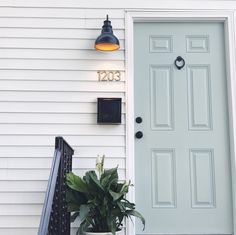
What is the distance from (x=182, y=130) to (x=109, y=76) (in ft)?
2.93

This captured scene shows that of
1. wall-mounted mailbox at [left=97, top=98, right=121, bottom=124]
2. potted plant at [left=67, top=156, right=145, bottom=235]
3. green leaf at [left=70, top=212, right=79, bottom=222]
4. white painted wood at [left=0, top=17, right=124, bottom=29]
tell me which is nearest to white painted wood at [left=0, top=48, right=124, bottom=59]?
white painted wood at [left=0, top=17, right=124, bottom=29]

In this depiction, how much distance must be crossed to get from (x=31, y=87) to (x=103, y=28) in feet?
2.96

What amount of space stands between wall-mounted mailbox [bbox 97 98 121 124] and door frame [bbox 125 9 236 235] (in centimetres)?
10

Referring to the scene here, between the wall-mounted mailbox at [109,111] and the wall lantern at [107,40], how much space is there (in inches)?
19.4

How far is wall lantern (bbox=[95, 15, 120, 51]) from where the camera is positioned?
3312 millimetres

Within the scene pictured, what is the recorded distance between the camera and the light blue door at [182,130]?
343cm

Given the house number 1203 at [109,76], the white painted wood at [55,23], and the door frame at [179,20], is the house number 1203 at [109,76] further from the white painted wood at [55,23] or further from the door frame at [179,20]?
the white painted wood at [55,23]

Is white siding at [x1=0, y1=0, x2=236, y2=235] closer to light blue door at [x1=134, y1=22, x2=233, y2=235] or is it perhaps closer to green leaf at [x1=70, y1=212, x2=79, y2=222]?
light blue door at [x1=134, y1=22, x2=233, y2=235]

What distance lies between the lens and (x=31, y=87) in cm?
349

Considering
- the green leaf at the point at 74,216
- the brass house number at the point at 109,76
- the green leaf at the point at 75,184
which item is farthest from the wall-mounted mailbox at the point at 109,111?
the green leaf at the point at 74,216

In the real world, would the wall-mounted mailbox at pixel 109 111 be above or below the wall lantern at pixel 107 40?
below

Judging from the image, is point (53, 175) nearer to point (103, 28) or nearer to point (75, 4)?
point (103, 28)

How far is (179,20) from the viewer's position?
366cm

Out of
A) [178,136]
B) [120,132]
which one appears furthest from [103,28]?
[178,136]
